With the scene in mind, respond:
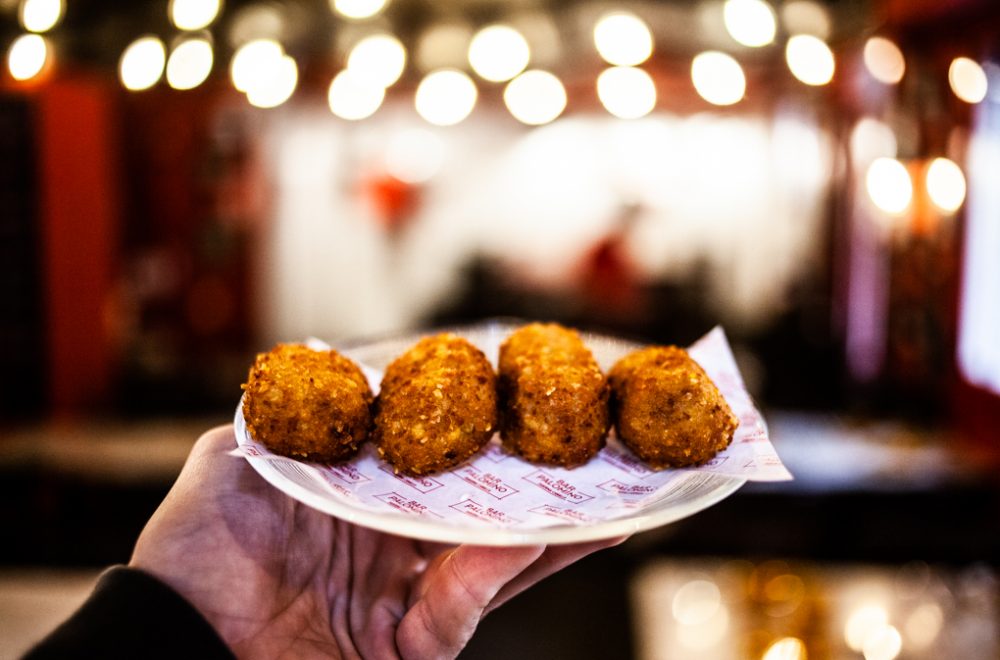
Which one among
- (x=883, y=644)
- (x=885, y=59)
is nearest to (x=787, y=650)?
(x=883, y=644)

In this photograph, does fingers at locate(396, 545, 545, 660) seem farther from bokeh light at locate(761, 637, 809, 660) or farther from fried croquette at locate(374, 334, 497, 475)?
bokeh light at locate(761, 637, 809, 660)

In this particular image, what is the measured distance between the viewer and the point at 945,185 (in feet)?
21.2

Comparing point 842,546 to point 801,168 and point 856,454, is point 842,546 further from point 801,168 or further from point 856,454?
point 801,168

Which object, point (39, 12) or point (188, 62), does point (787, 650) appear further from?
point (39, 12)

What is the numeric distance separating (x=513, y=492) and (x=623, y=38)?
5248 mm

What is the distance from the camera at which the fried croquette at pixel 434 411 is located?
6.41 feet

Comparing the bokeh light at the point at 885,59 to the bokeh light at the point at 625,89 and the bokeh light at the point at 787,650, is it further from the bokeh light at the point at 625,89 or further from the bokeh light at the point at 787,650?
the bokeh light at the point at 787,650

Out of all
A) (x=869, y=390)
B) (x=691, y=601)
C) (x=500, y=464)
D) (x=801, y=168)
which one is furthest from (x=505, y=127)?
(x=500, y=464)

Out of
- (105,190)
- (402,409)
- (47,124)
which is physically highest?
(47,124)

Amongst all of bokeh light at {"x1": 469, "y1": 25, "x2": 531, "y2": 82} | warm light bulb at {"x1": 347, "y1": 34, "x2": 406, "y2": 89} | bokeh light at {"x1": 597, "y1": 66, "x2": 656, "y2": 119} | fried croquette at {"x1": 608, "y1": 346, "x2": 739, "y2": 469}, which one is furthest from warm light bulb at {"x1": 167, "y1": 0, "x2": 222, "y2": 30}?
fried croquette at {"x1": 608, "y1": 346, "x2": 739, "y2": 469}

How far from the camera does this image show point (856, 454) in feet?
21.8

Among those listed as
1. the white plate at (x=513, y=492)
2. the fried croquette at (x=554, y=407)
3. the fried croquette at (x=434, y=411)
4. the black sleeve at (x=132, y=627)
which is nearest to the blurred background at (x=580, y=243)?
the fried croquette at (x=434, y=411)

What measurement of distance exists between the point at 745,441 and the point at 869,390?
687 centimetres

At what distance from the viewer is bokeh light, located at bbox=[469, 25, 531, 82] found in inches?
255
